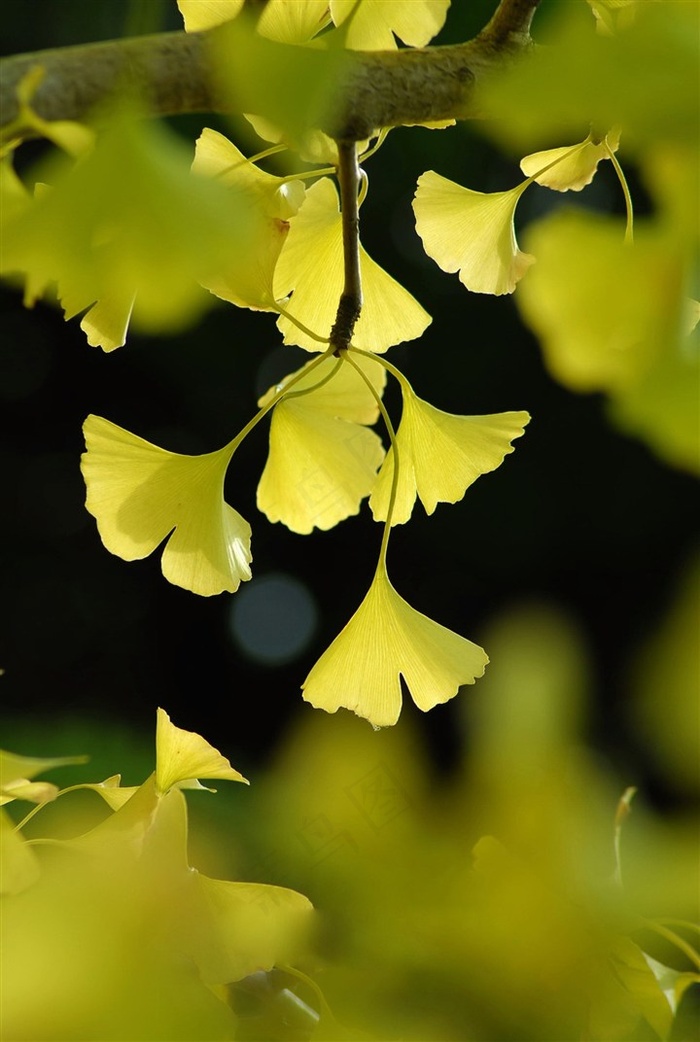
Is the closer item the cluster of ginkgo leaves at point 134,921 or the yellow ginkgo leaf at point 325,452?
the cluster of ginkgo leaves at point 134,921

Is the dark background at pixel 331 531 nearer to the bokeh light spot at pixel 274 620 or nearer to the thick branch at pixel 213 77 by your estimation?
the bokeh light spot at pixel 274 620

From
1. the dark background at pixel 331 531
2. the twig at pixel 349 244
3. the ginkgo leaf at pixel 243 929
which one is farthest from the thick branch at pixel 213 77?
the dark background at pixel 331 531

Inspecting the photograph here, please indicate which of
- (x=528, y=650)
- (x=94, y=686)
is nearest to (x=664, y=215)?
(x=528, y=650)

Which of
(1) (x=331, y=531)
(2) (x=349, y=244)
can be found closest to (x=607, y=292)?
(2) (x=349, y=244)

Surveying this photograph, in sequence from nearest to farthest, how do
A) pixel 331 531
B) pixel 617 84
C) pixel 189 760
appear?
1. pixel 617 84
2. pixel 189 760
3. pixel 331 531

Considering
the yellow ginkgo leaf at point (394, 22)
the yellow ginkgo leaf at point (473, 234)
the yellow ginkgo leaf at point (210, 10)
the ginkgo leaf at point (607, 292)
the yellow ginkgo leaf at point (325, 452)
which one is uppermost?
the ginkgo leaf at point (607, 292)

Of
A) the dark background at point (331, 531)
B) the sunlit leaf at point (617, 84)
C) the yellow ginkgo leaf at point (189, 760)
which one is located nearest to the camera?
the sunlit leaf at point (617, 84)

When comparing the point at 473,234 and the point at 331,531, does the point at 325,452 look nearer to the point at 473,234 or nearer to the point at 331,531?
the point at 473,234

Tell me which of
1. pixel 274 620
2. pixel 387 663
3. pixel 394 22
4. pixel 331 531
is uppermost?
pixel 394 22
